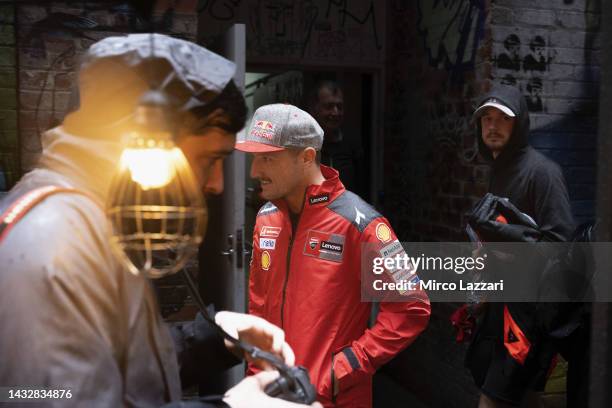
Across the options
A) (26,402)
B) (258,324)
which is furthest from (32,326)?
(258,324)

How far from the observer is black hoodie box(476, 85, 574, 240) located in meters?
3.12

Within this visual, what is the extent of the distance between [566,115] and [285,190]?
2379mm

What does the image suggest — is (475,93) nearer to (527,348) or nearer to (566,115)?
(566,115)

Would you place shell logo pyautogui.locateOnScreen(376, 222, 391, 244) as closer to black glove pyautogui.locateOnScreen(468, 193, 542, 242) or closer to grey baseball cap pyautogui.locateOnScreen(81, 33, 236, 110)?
black glove pyautogui.locateOnScreen(468, 193, 542, 242)

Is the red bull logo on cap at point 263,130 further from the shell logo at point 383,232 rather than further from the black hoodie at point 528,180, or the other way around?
the black hoodie at point 528,180

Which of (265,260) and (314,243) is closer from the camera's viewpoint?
(314,243)

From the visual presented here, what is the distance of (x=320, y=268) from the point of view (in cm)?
240

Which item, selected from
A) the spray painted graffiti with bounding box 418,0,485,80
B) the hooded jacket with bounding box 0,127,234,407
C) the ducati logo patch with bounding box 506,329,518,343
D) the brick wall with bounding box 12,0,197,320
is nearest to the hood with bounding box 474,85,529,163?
the spray painted graffiti with bounding box 418,0,485,80

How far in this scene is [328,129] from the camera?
14.7 ft

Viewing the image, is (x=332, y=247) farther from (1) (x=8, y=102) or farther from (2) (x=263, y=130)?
(1) (x=8, y=102)

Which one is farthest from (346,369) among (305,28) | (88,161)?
(305,28)

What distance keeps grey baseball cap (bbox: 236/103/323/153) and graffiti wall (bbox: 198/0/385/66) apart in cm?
274

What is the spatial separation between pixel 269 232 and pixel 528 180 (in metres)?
1.45

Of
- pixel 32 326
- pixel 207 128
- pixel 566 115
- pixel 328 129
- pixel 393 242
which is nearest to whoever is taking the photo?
pixel 32 326
